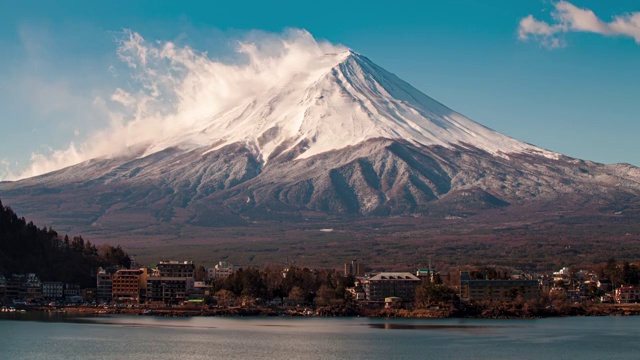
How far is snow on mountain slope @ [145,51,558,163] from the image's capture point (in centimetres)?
17962

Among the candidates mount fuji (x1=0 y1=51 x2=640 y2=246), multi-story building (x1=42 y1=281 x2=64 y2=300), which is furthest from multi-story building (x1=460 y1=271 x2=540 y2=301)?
mount fuji (x1=0 y1=51 x2=640 y2=246)

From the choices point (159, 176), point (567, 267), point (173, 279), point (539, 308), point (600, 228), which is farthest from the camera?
point (159, 176)

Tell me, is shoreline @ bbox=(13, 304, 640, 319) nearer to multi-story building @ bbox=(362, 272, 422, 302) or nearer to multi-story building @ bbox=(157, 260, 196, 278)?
multi-story building @ bbox=(362, 272, 422, 302)

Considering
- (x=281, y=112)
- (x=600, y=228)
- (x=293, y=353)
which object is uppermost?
(x=281, y=112)

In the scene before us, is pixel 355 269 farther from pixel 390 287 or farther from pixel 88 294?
pixel 88 294

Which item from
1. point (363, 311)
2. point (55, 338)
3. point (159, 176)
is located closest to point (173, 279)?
point (363, 311)

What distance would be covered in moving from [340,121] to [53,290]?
352 ft

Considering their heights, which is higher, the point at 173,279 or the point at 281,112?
the point at 281,112

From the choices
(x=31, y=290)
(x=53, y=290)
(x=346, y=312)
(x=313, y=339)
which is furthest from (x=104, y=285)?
(x=313, y=339)

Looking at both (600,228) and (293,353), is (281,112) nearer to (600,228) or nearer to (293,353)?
(600,228)

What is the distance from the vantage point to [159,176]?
570ft

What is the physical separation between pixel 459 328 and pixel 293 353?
1688 cm

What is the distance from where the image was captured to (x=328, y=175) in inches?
6585

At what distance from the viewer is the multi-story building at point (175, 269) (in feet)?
279
